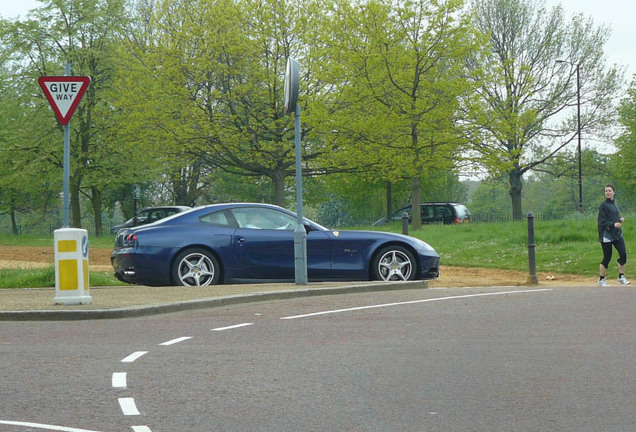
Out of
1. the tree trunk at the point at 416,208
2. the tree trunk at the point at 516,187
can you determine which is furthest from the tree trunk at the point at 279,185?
the tree trunk at the point at 516,187

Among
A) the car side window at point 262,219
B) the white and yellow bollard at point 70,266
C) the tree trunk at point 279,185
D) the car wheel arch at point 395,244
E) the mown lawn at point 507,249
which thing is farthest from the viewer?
the tree trunk at point 279,185

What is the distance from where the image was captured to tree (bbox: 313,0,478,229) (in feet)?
124

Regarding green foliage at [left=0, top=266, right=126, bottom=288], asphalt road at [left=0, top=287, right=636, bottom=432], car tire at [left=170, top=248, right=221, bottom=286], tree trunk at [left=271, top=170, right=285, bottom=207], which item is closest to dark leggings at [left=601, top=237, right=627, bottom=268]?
asphalt road at [left=0, top=287, right=636, bottom=432]

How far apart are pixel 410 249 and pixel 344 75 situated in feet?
76.6

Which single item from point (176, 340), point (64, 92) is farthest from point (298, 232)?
point (176, 340)

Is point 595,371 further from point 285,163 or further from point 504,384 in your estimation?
point 285,163

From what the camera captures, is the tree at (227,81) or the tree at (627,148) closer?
the tree at (227,81)

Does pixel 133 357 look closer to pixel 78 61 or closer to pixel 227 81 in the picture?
pixel 227 81

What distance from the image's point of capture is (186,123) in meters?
39.5

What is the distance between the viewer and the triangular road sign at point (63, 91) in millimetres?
12781

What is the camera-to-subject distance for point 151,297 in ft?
42.6

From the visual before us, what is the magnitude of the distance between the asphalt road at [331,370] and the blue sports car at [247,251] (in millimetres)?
2696

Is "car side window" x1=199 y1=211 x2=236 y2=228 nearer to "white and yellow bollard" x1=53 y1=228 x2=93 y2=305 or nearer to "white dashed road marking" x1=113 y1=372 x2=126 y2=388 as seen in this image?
"white and yellow bollard" x1=53 y1=228 x2=93 y2=305

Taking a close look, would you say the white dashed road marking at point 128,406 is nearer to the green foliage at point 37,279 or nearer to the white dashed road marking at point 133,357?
the white dashed road marking at point 133,357
